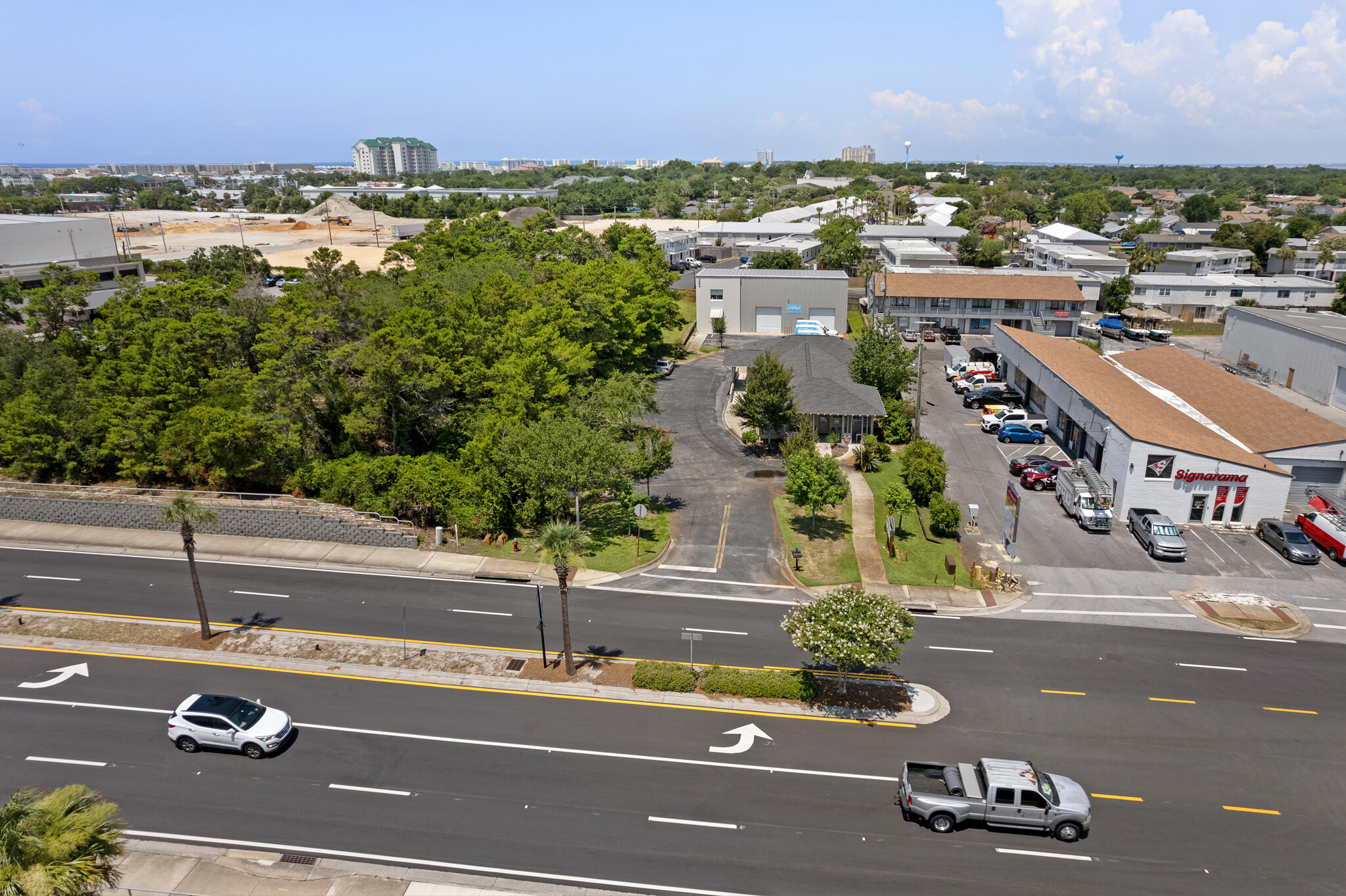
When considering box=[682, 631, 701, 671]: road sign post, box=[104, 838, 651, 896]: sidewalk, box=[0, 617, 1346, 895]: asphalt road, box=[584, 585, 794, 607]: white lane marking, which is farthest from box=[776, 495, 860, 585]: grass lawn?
box=[104, 838, 651, 896]: sidewalk

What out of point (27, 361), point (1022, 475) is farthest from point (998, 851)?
point (27, 361)

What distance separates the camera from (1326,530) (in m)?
39.6

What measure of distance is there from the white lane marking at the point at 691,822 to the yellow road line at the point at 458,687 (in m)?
5.23

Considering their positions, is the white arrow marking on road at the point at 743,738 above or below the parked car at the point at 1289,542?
below

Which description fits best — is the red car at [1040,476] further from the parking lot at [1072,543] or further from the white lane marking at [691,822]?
the white lane marking at [691,822]

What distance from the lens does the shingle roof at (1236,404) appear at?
45031mm

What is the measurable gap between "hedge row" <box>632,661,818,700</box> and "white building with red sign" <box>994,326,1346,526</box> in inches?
1037

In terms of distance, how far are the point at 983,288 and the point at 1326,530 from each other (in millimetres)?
49804

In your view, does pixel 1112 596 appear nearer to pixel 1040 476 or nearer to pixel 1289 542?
pixel 1289 542

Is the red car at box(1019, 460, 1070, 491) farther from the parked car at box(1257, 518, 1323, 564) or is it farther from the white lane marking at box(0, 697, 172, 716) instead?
the white lane marking at box(0, 697, 172, 716)

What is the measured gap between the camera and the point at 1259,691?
93.2ft

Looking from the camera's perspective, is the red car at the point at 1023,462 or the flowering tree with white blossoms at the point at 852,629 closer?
the flowering tree with white blossoms at the point at 852,629

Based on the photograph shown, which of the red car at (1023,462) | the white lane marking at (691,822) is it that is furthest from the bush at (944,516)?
the white lane marking at (691,822)

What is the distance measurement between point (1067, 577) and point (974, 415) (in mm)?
26344
